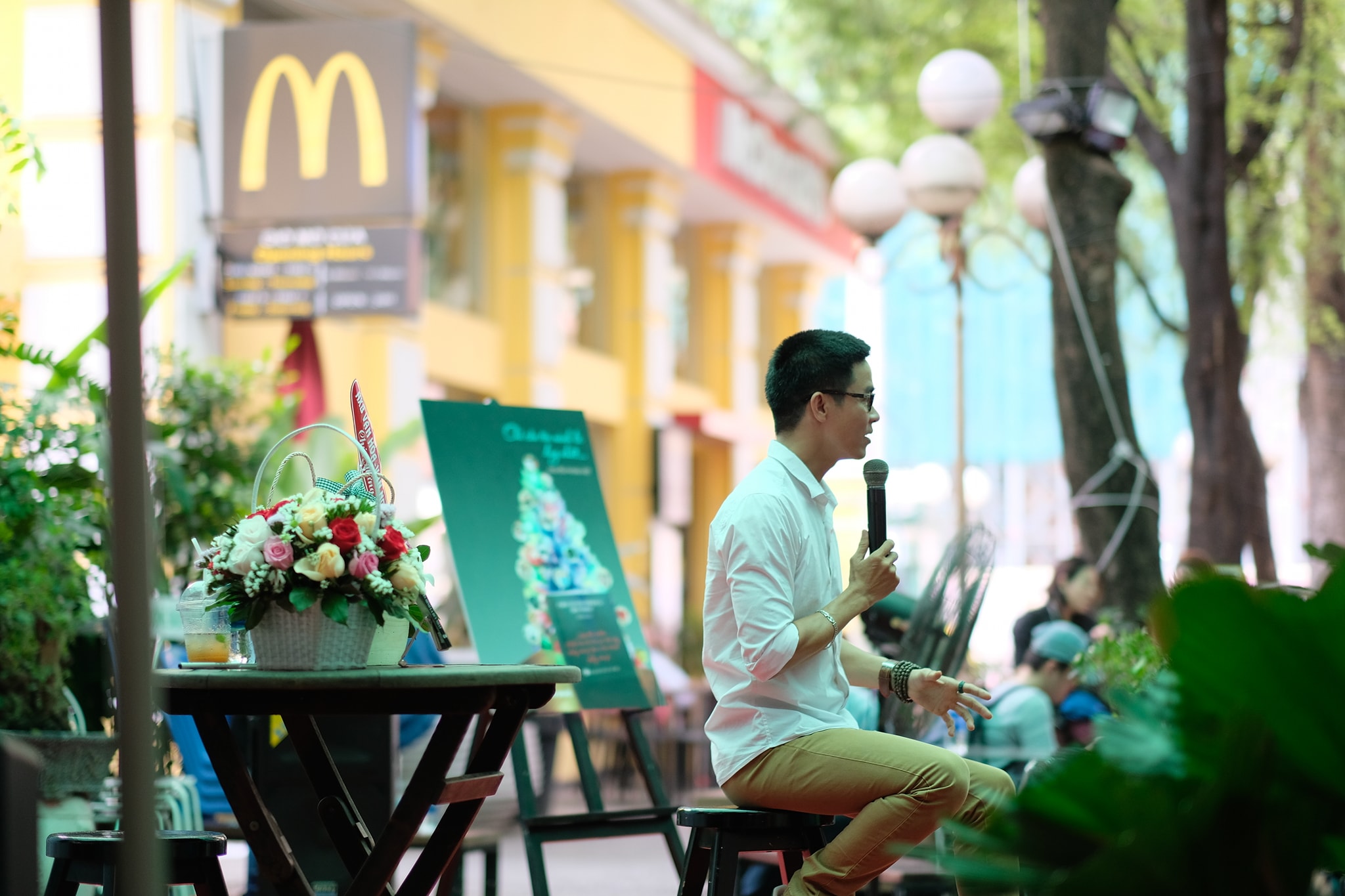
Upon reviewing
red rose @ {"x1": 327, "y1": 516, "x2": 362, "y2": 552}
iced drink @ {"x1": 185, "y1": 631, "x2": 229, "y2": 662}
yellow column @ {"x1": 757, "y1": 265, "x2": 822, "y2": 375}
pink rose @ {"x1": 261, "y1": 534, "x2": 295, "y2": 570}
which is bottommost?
iced drink @ {"x1": 185, "y1": 631, "x2": 229, "y2": 662}

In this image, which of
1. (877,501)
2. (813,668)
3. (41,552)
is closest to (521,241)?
(41,552)

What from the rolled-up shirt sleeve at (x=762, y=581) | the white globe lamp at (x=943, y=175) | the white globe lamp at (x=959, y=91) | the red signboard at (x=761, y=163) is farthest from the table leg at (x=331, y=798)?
the red signboard at (x=761, y=163)

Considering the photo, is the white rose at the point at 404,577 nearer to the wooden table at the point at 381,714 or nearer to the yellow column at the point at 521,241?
the wooden table at the point at 381,714

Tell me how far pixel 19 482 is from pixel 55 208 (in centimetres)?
490

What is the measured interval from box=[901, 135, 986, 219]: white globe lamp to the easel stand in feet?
14.6

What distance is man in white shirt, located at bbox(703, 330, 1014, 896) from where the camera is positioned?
357cm

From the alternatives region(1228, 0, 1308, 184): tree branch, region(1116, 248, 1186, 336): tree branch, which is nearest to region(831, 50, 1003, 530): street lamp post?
region(1228, 0, 1308, 184): tree branch

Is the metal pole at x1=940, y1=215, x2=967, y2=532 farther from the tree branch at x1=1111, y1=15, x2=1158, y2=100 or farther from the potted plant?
the potted plant

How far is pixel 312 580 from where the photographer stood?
11.1ft

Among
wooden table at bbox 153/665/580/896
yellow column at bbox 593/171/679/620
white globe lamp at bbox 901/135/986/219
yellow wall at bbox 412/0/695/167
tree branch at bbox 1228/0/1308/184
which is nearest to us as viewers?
wooden table at bbox 153/665/580/896

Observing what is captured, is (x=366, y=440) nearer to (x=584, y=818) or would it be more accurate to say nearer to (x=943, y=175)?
(x=584, y=818)

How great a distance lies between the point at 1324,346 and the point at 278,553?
39.5 feet

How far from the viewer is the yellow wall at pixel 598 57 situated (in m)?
13.4

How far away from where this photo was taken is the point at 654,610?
17141 mm
